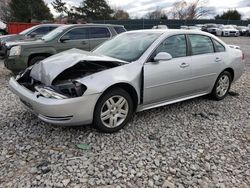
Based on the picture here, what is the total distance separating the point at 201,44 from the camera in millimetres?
4887

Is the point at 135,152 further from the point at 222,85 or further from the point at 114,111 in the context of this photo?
the point at 222,85

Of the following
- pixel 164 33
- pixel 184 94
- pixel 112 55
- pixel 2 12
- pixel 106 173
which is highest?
pixel 2 12

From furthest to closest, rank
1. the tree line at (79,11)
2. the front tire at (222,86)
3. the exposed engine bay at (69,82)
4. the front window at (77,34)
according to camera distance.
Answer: the tree line at (79,11), the front window at (77,34), the front tire at (222,86), the exposed engine bay at (69,82)

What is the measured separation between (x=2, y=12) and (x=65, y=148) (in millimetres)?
47966

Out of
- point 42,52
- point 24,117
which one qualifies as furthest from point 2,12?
point 24,117

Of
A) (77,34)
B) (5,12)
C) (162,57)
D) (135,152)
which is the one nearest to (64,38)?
(77,34)

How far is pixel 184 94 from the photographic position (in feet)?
15.2

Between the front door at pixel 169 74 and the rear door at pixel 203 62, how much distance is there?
170mm

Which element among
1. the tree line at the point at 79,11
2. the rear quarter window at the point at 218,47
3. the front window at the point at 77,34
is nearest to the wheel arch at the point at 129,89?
the rear quarter window at the point at 218,47

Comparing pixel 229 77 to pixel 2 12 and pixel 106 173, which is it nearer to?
pixel 106 173

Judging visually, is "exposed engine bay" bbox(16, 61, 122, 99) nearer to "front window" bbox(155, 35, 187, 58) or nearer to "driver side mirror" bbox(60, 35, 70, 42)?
"front window" bbox(155, 35, 187, 58)

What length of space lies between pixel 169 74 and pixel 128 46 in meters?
0.85

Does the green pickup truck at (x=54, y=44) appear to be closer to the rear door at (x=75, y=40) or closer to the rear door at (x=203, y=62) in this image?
the rear door at (x=75, y=40)

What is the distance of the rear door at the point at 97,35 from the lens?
8562mm
